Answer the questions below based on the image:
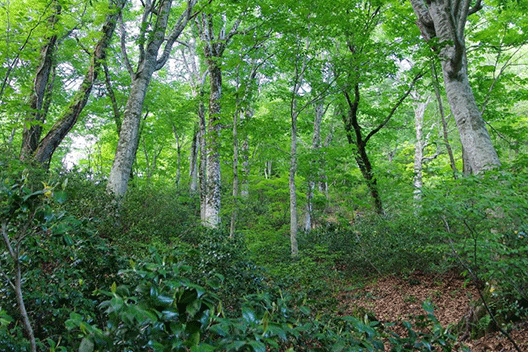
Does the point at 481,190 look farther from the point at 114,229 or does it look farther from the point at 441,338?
the point at 114,229

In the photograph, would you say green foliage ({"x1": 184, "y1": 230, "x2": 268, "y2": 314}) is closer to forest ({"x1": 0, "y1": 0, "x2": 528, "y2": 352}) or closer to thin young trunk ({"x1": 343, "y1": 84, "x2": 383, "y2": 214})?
forest ({"x1": 0, "y1": 0, "x2": 528, "y2": 352})

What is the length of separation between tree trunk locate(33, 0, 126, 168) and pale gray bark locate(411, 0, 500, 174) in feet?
24.8

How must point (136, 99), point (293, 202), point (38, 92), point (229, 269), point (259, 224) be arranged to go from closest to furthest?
1. point (229, 269)
2. point (136, 99)
3. point (259, 224)
4. point (293, 202)
5. point (38, 92)

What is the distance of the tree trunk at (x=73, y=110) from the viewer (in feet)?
27.0

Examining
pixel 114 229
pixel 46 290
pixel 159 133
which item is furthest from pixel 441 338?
pixel 159 133

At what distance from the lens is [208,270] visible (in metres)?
3.56

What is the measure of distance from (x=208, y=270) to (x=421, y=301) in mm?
4032

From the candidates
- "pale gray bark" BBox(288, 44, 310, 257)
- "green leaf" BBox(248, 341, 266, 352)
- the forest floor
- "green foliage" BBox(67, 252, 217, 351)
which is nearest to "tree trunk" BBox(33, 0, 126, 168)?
"pale gray bark" BBox(288, 44, 310, 257)

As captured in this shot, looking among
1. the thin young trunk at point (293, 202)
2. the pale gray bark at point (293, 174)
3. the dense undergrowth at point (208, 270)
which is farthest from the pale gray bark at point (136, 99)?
the thin young trunk at point (293, 202)

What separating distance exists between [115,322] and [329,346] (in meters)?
0.97

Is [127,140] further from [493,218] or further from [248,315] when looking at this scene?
[493,218]

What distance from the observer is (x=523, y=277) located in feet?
11.2

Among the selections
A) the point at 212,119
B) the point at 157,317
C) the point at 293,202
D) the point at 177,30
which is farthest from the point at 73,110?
the point at 157,317

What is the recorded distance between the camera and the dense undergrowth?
1255 mm
